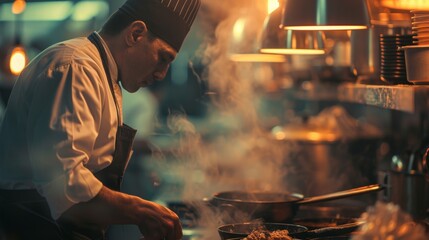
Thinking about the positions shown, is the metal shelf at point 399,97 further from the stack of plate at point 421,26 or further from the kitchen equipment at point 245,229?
the kitchen equipment at point 245,229

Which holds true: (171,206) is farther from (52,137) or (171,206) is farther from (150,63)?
(52,137)

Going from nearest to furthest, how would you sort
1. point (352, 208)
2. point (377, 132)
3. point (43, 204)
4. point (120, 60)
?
1. point (43, 204)
2. point (120, 60)
3. point (352, 208)
4. point (377, 132)

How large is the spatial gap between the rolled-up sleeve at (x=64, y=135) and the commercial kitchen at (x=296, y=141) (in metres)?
0.51

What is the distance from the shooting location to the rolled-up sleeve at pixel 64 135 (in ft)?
8.11

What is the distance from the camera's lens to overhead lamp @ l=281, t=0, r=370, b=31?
2.82m

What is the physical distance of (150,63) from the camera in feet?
9.92

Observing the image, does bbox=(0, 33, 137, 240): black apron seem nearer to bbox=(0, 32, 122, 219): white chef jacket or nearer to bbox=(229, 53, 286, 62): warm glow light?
bbox=(0, 32, 122, 219): white chef jacket

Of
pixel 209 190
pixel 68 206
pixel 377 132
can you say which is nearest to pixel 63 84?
pixel 68 206

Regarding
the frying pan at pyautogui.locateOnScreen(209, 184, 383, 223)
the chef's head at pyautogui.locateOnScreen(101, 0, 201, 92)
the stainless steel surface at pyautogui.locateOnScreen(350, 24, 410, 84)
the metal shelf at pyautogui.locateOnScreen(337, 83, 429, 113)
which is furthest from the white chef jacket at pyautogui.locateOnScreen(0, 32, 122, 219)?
the stainless steel surface at pyautogui.locateOnScreen(350, 24, 410, 84)

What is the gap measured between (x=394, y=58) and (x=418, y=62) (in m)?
0.50

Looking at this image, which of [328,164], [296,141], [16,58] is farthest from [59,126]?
[16,58]

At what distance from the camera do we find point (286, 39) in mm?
3639

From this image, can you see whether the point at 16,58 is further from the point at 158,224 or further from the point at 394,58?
the point at 158,224

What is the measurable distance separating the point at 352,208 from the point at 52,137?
1612 millimetres
